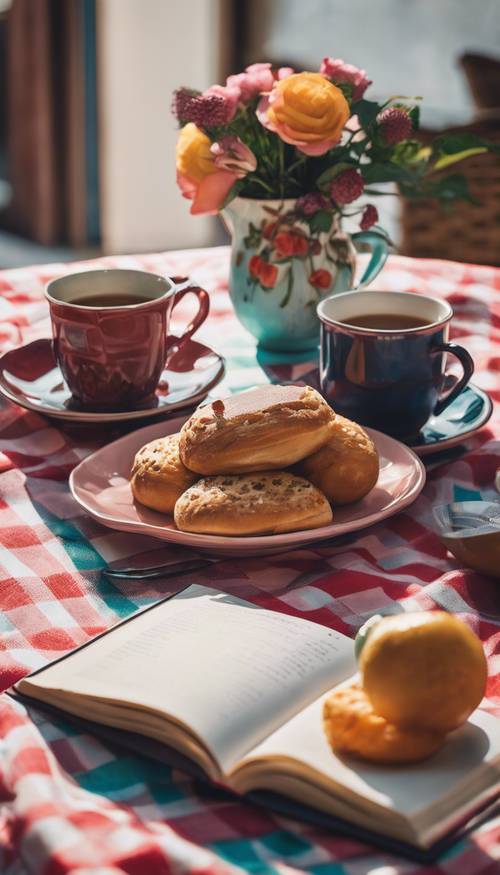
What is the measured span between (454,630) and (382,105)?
73cm

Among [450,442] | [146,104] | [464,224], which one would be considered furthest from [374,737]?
[146,104]

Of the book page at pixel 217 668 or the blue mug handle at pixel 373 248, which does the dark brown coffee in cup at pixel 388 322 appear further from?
the book page at pixel 217 668

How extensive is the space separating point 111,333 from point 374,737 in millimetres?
567

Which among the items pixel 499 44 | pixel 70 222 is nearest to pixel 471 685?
pixel 499 44

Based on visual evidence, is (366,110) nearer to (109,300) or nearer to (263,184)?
(263,184)

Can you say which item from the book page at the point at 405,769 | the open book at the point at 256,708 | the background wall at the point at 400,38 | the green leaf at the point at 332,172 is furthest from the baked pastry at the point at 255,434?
the background wall at the point at 400,38

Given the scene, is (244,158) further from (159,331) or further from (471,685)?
(471,685)

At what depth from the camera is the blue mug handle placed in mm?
1250

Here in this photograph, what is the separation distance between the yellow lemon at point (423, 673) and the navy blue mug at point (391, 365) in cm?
42

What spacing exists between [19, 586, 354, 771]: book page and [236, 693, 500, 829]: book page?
0.06 feet

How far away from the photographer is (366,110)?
44.4 inches

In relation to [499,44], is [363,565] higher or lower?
lower

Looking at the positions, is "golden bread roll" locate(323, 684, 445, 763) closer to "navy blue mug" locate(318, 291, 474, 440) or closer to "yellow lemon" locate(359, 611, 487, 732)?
"yellow lemon" locate(359, 611, 487, 732)

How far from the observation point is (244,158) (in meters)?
1.10
